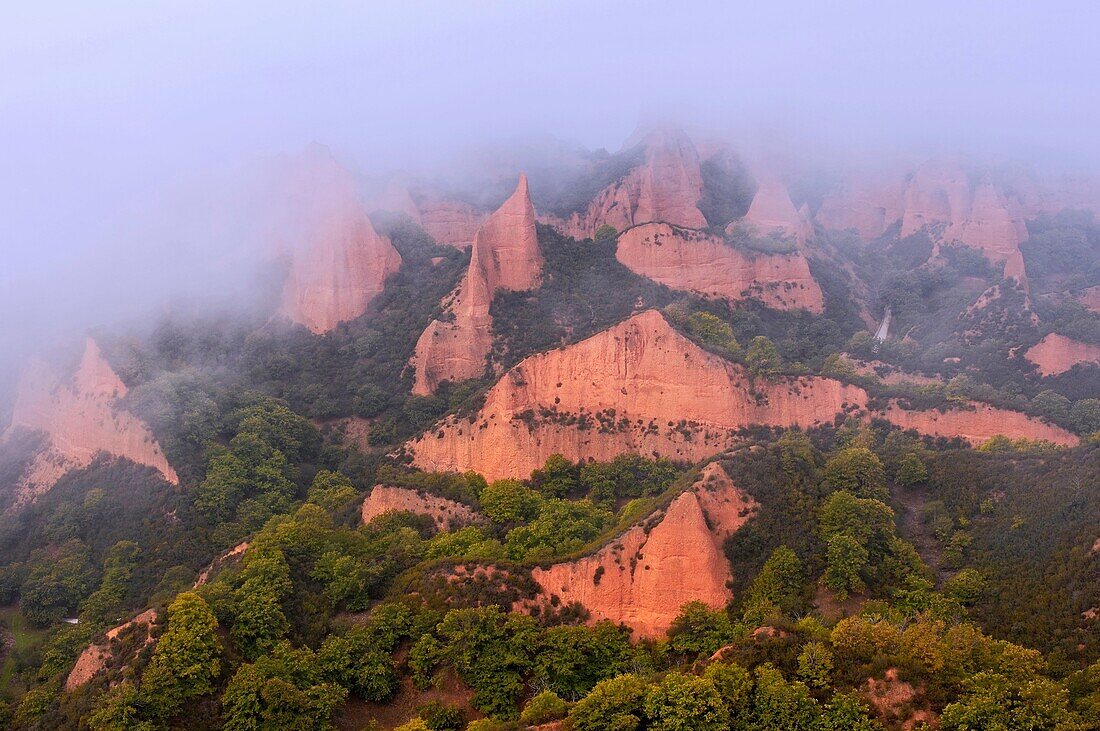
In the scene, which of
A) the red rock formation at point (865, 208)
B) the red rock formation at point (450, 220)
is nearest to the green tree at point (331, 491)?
the red rock formation at point (450, 220)

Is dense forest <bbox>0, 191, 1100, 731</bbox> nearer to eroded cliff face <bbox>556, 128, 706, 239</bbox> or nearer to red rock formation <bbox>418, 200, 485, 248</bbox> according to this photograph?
red rock formation <bbox>418, 200, 485, 248</bbox>

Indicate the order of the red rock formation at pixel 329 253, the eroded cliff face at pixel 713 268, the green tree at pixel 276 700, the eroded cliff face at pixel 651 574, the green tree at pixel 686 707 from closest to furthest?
the green tree at pixel 686 707
the green tree at pixel 276 700
the eroded cliff face at pixel 651 574
the red rock formation at pixel 329 253
the eroded cliff face at pixel 713 268

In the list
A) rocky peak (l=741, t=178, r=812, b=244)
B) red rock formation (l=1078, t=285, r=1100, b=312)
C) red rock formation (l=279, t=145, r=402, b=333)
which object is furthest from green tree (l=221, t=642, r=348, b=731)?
red rock formation (l=1078, t=285, r=1100, b=312)

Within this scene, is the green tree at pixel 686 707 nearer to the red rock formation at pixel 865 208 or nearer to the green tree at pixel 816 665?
the green tree at pixel 816 665

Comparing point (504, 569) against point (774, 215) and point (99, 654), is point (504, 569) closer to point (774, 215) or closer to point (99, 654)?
point (99, 654)

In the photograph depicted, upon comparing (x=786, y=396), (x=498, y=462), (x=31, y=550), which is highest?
(x=786, y=396)

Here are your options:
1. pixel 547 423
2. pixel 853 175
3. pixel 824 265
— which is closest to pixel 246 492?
pixel 547 423

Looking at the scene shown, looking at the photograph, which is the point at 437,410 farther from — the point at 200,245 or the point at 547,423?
the point at 200,245
